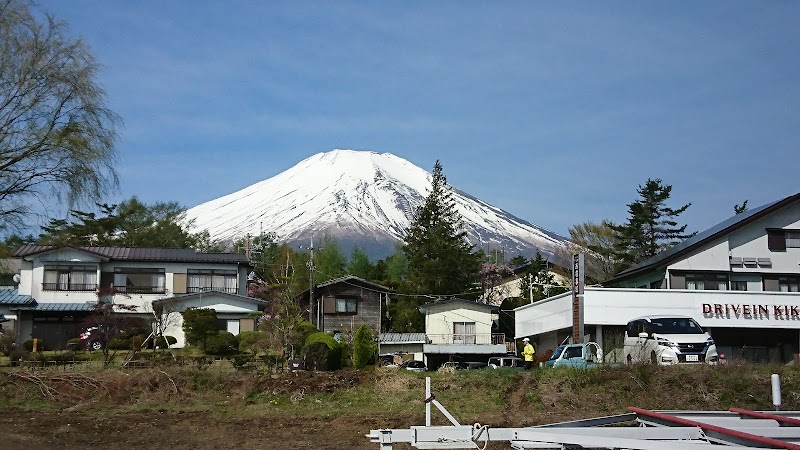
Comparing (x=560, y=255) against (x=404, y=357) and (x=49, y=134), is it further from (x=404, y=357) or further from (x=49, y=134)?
(x=49, y=134)

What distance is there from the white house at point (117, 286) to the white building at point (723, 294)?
794 inches

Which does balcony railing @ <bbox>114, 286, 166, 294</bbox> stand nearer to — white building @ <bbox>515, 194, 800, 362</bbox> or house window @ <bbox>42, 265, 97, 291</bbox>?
house window @ <bbox>42, 265, 97, 291</bbox>

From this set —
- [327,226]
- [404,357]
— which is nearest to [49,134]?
[404,357]

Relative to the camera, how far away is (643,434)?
6441 mm

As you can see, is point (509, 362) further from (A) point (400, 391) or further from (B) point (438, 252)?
(B) point (438, 252)

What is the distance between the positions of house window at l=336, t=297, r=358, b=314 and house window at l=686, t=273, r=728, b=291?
25145 mm

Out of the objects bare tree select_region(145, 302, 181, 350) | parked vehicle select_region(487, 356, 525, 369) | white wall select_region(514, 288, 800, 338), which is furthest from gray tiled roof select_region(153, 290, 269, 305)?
white wall select_region(514, 288, 800, 338)

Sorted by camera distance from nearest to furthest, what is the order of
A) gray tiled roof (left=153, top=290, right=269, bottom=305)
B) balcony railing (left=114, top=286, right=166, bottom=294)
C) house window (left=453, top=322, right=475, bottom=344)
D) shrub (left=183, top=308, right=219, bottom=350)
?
shrub (left=183, top=308, right=219, bottom=350)
house window (left=453, top=322, right=475, bottom=344)
gray tiled roof (left=153, top=290, right=269, bottom=305)
balcony railing (left=114, top=286, right=166, bottom=294)

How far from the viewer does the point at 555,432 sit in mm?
6582

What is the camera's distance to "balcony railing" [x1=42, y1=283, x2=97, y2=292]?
53469 mm

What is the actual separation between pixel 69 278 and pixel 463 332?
25.0 m

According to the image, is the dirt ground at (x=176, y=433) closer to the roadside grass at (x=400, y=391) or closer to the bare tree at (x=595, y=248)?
the roadside grass at (x=400, y=391)

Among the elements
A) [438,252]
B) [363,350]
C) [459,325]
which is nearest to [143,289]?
[459,325]

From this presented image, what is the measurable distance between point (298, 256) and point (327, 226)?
97007 mm
